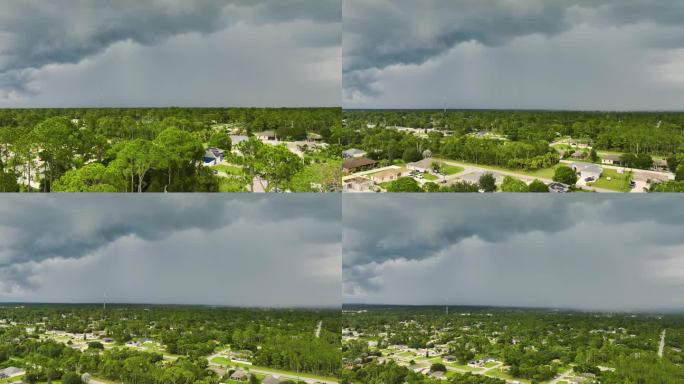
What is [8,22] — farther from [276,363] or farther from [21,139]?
[276,363]

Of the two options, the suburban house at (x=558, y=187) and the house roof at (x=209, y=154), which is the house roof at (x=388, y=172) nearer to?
the suburban house at (x=558, y=187)

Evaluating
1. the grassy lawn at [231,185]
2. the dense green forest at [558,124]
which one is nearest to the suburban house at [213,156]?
the grassy lawn at [231,185]

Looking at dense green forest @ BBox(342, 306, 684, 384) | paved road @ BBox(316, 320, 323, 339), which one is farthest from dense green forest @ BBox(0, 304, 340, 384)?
dense green forest @ BBox(342, 306, 684, 384)

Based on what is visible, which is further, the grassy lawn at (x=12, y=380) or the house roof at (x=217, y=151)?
the house roof at (x=217, y=151)

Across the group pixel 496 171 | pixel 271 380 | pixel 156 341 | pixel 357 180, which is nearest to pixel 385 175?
pixel 357 180

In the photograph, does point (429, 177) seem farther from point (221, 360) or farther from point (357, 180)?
point (221, 360)

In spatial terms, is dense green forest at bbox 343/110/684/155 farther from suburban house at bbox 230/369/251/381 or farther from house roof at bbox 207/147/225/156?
suburban house at bbox 230/369/251/381

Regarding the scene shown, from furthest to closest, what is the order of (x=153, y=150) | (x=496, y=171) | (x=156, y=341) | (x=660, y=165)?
(x=156, y=341) < (x=153, y=150) < (x=496, y=171) < (x=660, y=165)
